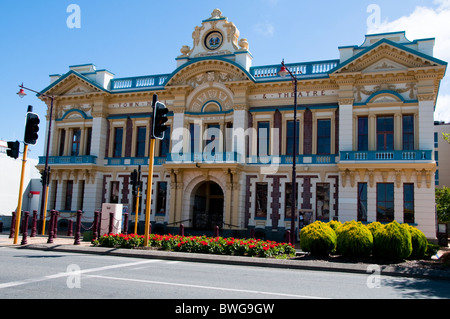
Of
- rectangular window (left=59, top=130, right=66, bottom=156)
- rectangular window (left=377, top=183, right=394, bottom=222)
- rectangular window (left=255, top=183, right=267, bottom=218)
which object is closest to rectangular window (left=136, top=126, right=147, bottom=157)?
rectangular window (left=59, top=130, right=66, bottom=156)

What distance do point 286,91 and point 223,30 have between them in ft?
21.9

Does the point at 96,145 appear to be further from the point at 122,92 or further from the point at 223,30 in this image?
the point at 223,30

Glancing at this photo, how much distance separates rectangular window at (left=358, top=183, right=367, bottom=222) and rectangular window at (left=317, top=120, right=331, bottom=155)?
3.27 meters

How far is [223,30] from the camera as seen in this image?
103 feet

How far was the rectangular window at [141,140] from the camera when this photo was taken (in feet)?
109

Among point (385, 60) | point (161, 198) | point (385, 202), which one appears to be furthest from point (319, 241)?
point (161, 198)

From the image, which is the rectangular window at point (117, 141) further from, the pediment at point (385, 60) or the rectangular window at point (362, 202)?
the rectangular window at point (362, 202)

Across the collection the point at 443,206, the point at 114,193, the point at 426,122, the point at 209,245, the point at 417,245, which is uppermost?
the point at 426,122

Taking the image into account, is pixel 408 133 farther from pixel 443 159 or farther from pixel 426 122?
pixel 443 159

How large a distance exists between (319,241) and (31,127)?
1237 centimetres

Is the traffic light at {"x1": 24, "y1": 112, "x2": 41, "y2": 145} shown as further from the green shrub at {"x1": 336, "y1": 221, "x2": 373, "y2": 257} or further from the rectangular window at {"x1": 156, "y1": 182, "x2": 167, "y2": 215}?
the rectangular window at {"x1": 156, "y1": 182, "x2": 167, "y2": 215}

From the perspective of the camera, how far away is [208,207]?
3294cm

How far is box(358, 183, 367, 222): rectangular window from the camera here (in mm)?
26516
